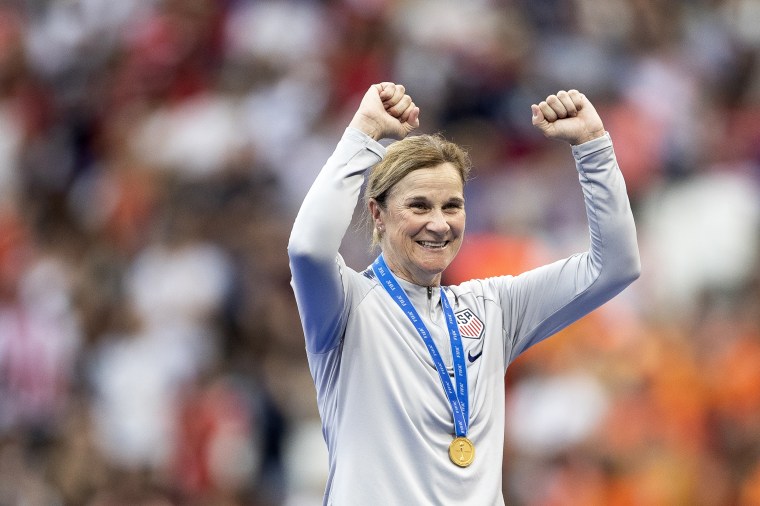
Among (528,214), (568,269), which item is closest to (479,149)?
(528,214)

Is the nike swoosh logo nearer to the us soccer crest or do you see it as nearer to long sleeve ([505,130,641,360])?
the us soccer crest

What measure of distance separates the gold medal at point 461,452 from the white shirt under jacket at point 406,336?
0.06 feet

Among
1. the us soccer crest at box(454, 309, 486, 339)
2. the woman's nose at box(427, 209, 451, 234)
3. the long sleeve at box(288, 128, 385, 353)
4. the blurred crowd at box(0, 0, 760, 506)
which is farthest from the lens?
the blurred crowd at box(0, 0, 760, 506)

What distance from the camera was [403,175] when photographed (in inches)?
133

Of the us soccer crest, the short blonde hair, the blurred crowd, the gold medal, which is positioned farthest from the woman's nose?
the blurred crowd

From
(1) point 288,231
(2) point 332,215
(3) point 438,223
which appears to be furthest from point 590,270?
(1) point 288,231

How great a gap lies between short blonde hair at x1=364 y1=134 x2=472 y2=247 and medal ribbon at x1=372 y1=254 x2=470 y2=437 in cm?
17

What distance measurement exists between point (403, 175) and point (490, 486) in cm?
82

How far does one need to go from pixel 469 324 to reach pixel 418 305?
15 centimetres

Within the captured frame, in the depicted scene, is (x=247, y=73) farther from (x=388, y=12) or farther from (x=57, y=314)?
(x=57, y=314)

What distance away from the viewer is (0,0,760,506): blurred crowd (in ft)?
21.2

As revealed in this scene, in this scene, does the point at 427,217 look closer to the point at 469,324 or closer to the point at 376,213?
the point at 376,213

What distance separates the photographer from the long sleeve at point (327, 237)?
10.1ft

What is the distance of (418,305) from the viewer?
3.40 m
